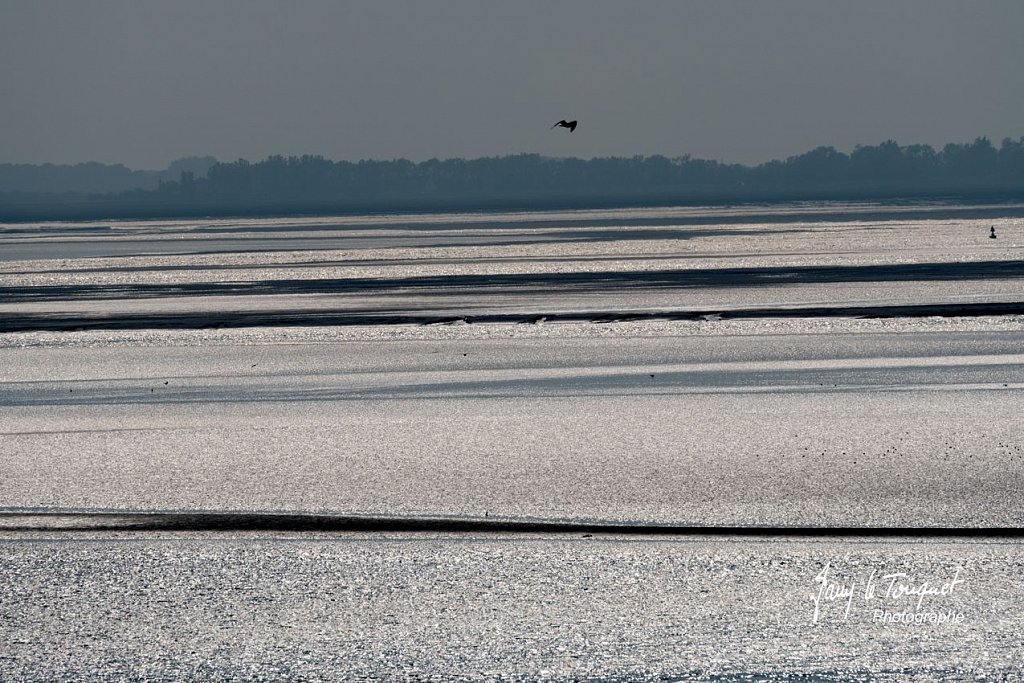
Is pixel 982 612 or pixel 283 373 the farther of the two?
pixel 283 373

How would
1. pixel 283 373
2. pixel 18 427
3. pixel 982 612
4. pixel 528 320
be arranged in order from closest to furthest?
pixel 982 612, pixel 18 427, pixel 283 373, pixel 528 320

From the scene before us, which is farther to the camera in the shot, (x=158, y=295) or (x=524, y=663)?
(x=158, y=295)

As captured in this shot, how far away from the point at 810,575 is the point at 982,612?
34.0 inches

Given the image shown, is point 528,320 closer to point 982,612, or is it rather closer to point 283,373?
point 283,373

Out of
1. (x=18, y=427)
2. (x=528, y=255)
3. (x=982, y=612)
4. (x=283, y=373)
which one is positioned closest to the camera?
(x=982, y=612)

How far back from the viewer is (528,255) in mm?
43219

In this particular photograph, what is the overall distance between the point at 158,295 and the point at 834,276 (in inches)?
606

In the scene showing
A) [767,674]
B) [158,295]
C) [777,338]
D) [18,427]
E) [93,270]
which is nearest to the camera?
[767,674]

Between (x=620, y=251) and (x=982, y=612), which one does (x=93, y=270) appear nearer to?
(x=620, y=251)

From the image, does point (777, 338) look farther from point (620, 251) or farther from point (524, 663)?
point (620, 251)

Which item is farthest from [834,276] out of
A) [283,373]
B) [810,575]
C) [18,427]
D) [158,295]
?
[810,575]

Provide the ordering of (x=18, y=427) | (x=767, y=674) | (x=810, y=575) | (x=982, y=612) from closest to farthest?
(x=767, y=674) < (x=982, y=612) < (x=810, y=575) < (x=18, y=427)

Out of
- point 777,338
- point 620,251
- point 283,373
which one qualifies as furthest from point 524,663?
point 620,251

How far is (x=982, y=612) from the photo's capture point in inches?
228
